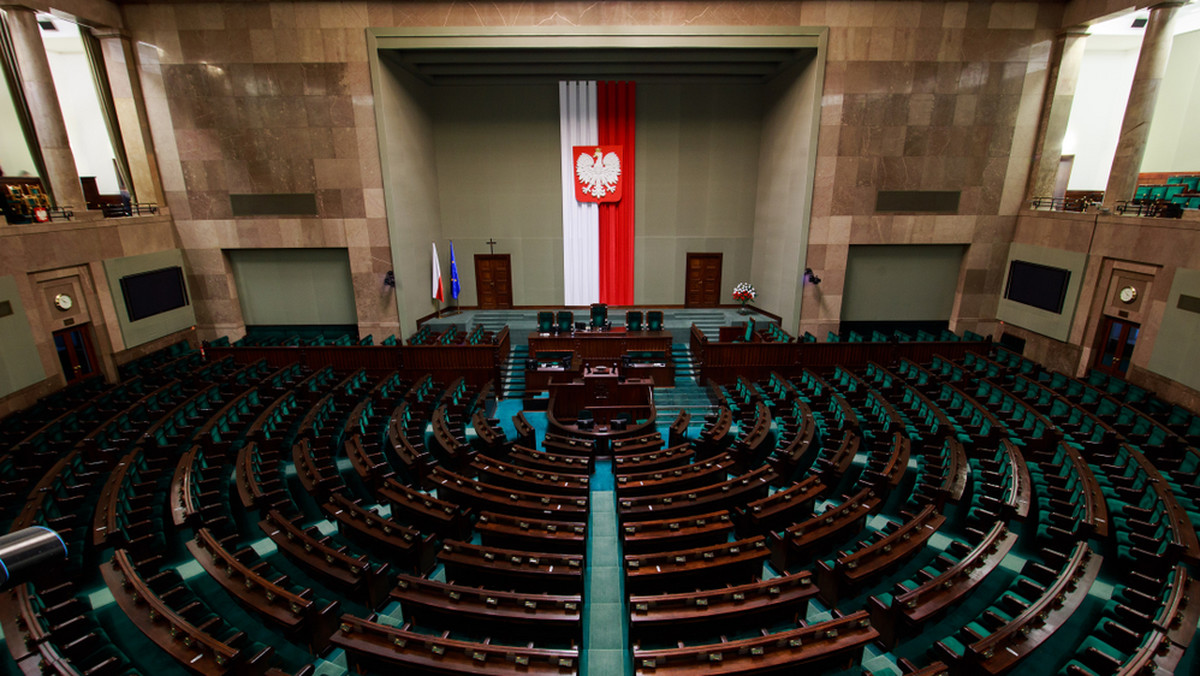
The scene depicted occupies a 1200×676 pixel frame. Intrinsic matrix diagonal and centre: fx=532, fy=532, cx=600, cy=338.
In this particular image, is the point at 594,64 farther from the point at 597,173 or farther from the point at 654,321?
the point at 654,321

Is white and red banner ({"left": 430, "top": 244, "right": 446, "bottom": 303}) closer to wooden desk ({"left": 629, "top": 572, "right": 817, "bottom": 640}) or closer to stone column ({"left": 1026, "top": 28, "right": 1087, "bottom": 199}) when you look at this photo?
wooden desk ({"left": 629, "top": 572, "right": 817, "bottom": 640})

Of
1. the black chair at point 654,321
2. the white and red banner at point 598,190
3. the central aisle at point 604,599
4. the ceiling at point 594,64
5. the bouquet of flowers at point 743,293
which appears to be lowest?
the central aisle at point 604,599

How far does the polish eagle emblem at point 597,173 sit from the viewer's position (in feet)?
56.5

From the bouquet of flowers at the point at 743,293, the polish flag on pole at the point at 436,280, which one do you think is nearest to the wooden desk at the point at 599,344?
the bouquet of flowers at the point at 743,293

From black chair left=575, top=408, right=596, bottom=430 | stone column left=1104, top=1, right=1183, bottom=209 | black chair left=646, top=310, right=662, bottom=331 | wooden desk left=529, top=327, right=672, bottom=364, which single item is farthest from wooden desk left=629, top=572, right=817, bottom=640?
stone column left=1104, top=1, right=1183, bottom=209

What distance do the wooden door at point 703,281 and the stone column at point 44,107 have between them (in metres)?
16.0

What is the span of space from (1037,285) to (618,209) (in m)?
11.7

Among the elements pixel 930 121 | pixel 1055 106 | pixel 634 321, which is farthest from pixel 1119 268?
pixel 634 321

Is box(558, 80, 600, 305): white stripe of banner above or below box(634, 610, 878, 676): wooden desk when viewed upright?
above

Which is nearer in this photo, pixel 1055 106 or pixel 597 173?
pixel 1055 106

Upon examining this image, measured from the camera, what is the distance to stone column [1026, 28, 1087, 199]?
43.8 ft

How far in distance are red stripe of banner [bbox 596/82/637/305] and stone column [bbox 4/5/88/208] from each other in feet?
42.9

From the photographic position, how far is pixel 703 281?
18422 millimetres

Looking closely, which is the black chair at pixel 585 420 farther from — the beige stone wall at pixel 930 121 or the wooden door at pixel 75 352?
the wooden door at pixel 75 352
